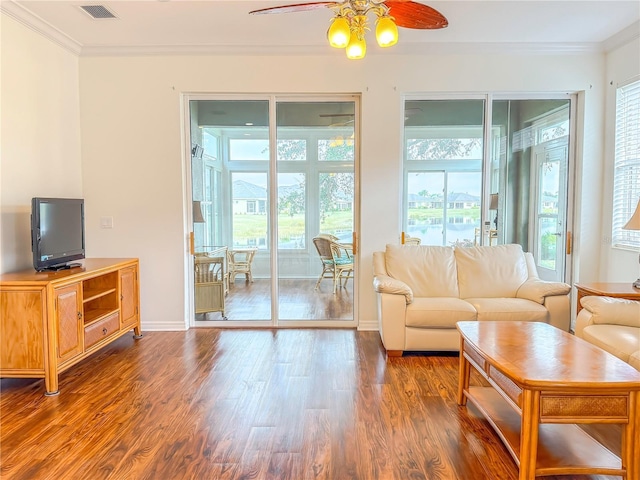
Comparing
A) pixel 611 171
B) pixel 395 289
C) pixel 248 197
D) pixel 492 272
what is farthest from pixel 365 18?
pixel 611 171

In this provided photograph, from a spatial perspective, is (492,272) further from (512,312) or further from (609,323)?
(609,323)

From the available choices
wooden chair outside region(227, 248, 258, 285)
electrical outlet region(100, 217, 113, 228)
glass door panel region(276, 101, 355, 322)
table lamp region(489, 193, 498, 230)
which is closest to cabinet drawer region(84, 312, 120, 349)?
electrical outlet region(100, 217, 113, 228)

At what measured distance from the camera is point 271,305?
4.46 m

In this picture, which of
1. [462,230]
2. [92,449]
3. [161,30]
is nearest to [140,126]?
[161,30]

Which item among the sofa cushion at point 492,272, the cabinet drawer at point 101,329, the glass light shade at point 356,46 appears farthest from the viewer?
the sofa cushion at point 492,272

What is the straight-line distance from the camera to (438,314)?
3443 millimetres

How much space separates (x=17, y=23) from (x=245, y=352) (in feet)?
11.4

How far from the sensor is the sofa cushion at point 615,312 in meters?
2.73

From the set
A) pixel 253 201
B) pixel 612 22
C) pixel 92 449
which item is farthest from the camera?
pixel 253 201

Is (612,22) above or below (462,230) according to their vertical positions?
above

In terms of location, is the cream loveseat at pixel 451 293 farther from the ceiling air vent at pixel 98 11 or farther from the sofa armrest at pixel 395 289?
the ceiling air vent at pixel 98 11

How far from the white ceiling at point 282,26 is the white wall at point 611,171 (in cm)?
19

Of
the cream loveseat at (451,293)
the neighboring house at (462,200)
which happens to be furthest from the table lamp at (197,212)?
the neighboring house at (462,200)

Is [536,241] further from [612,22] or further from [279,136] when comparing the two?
[279,136]
